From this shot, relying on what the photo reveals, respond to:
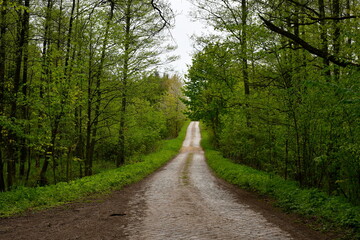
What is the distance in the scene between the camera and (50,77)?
1217 cm

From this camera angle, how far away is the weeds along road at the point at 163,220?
5.90 meters

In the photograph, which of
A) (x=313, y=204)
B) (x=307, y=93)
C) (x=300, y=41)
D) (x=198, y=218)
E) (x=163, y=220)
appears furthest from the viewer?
(x=307, y=93)

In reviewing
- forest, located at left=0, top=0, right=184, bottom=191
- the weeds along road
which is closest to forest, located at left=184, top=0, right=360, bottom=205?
the weeds along road

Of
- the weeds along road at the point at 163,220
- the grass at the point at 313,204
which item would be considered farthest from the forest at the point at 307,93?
the weeds along road at the point at 163,220

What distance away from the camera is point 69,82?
1191 cm

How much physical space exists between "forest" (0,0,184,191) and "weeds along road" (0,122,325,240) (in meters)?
4.45

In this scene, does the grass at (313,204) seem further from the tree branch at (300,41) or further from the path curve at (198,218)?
the tree branch at (300,41)

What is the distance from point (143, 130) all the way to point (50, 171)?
785 cm

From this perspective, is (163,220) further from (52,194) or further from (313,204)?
(52,194)

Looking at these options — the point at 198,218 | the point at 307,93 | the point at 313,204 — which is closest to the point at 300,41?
the point at 307,93

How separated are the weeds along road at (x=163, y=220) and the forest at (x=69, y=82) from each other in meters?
4.45

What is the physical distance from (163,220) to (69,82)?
25.3 ft

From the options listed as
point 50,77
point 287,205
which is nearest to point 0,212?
point 50,77

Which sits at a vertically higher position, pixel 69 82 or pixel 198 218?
pixel 69 82
